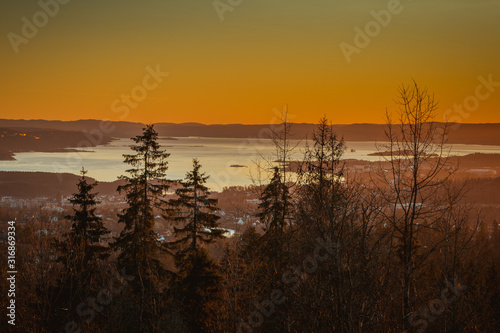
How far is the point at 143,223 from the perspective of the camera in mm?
20453

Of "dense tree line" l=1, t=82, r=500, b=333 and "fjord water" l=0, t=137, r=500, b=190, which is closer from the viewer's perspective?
"dense tree line" l=1, t=82, r=500, b=333

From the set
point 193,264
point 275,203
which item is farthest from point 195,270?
point 275,203

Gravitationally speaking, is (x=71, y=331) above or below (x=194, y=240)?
below

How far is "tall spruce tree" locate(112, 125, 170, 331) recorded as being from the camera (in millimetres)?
20297

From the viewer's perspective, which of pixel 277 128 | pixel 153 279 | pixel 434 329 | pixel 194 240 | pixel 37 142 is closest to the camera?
pixel 434 329

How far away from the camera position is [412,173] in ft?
33.5

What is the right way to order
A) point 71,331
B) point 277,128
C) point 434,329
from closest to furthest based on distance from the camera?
1. point 71,331
2. point 434,329
3. point 277,128

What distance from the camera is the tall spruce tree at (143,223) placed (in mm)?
20297

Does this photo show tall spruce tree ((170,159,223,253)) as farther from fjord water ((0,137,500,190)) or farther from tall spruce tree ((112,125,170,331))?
fjord water ((0,137,500,190))

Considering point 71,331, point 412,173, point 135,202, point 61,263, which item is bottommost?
point 71,331

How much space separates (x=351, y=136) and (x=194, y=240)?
2889 inches

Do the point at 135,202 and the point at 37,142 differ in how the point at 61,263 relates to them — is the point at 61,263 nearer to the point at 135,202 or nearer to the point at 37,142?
the point at 135,202

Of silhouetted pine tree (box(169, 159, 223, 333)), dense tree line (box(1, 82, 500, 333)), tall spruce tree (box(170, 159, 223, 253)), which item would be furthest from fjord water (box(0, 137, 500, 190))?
dense tree line (box(1, 82, 500, 333))

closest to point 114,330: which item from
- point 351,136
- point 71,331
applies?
point 71,331
